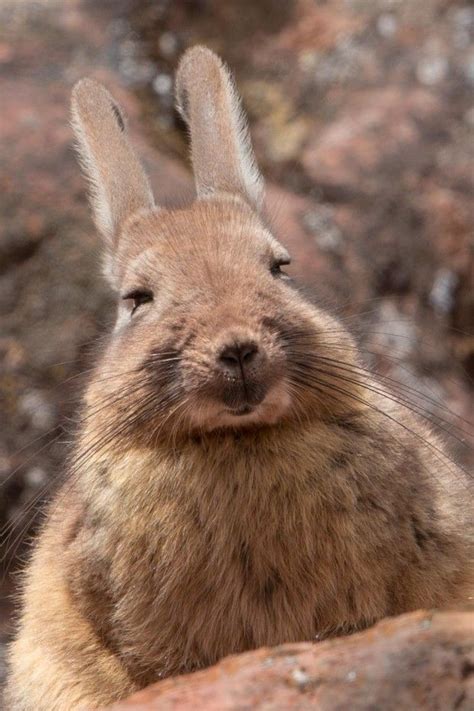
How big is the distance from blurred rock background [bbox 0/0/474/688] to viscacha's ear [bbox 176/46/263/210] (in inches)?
75.8

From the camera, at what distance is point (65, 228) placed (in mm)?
8977

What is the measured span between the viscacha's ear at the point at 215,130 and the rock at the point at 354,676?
9.94 ft

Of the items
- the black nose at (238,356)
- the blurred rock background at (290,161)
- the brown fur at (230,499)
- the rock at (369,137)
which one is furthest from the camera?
the rock at (369,137)

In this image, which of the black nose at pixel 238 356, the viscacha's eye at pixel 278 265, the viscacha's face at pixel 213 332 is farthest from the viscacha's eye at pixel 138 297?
the black nose at pixel 238 356

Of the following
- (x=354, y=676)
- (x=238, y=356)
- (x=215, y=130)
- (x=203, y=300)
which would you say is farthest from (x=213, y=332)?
(x=215, y=130)

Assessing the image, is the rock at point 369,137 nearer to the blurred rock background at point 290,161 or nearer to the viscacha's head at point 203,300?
the blurred rock background at point 290,161

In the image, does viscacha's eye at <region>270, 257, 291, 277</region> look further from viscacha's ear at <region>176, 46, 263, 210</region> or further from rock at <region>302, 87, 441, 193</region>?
rock at <region>302, 87, 441, 193</region>

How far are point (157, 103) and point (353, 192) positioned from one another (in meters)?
1.82

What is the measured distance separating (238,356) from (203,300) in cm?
44

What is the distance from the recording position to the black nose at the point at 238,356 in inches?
173

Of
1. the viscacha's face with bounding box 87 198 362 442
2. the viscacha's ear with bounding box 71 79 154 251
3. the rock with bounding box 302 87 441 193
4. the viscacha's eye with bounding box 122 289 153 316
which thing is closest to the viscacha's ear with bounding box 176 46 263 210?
the viscacha's ear with bounding box 71 79 154 251

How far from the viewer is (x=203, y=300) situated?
475cm

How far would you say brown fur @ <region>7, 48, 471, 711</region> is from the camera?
185 inches

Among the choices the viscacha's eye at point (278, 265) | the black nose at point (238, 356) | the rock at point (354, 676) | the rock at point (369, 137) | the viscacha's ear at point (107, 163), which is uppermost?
the rock at point (369, 137)
